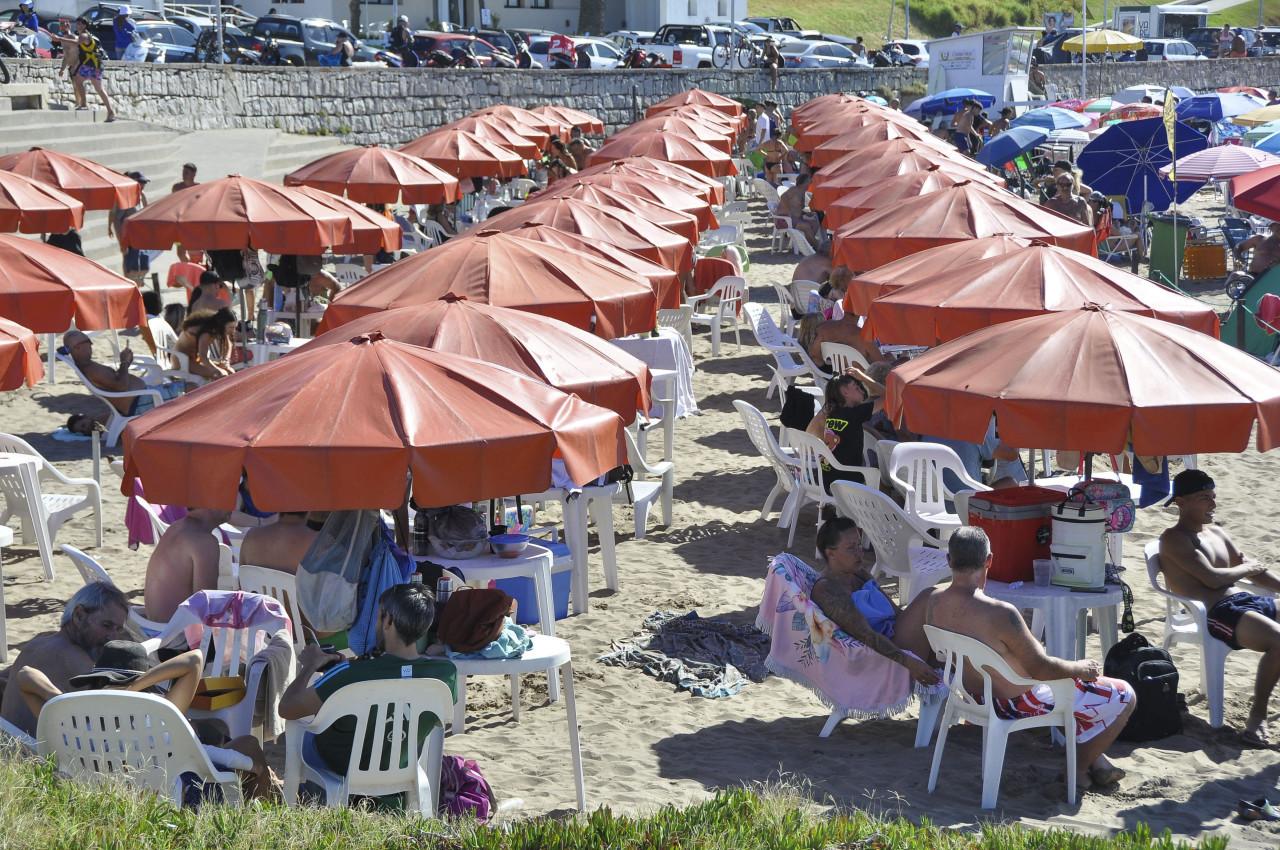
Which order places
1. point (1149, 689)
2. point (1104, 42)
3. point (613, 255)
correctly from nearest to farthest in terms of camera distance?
point (1149, 689), point (613, 255), point (1104, 42)

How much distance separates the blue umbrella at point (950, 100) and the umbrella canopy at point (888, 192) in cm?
2330

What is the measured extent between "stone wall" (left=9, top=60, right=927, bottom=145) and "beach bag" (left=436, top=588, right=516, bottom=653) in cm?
2266

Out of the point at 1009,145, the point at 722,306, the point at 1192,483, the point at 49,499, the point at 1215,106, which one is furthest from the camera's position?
the point at 1215,106

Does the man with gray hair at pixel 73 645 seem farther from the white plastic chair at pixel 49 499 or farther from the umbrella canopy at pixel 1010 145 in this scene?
the umbrella canopy at pixel 1010 145

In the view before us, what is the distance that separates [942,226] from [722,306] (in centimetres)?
540

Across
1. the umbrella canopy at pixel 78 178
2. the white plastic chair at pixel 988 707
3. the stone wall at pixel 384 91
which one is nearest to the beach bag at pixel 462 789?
the white plastic chair at pixel 988 707

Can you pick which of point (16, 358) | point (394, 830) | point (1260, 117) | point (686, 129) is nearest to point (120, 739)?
point (394, 830)

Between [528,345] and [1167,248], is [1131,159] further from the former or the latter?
[528,345]

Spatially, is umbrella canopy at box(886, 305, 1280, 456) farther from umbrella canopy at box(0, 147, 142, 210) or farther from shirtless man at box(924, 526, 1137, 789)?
umbrella canopy at box(0, 147, 142, 210)

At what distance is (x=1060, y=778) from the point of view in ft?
17.2

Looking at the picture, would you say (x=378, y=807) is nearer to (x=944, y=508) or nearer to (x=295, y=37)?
(x=944, y=508)

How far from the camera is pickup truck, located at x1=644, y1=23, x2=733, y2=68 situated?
4341 cm

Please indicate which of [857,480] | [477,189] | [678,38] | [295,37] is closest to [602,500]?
[857,480]

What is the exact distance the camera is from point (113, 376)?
9.82m
